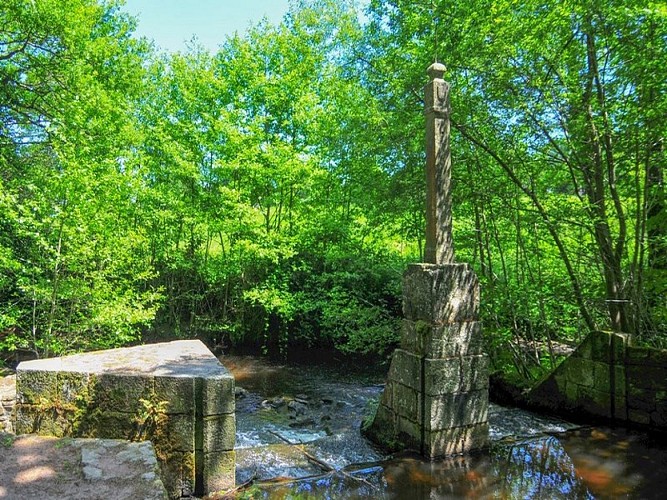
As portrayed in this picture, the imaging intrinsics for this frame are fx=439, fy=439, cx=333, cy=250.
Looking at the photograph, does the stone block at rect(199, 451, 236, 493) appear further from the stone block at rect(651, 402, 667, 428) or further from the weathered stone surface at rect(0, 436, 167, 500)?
the stone block at rect(651, 402, 667, 428)

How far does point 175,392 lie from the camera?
2980mm

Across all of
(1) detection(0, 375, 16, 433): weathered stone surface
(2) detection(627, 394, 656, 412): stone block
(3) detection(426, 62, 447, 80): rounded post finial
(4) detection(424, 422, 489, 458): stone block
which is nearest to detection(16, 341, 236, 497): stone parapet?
(1) detection(0, 375, 16, 433): weathered stone surface

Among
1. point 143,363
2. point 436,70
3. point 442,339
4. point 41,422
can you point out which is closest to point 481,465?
point 442,339

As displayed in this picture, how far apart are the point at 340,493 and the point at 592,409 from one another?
11.6ft

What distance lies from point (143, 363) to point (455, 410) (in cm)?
286

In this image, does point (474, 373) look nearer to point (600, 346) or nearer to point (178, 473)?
point (600, 346)

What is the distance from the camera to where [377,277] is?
10.3m

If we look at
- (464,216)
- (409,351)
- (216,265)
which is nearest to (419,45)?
(464,216)

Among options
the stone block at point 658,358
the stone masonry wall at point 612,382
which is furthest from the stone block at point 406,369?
the stone block at point 658,358

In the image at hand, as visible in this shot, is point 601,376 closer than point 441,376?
No

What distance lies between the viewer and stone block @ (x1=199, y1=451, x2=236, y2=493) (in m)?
3.04

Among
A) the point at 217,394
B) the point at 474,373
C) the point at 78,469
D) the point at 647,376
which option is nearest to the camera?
the point at 78,469

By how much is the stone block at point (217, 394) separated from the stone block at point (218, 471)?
0.30 metres

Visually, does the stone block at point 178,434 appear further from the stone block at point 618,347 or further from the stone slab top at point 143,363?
the stone block at point 618,347
